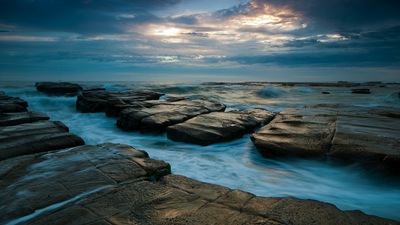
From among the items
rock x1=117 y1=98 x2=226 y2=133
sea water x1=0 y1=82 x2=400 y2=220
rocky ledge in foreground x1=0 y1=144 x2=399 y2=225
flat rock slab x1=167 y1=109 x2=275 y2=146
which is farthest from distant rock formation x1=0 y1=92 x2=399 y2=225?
rock x1=117 y1=98 x2=226 y2=133

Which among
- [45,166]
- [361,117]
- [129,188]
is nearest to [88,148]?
[45,166]

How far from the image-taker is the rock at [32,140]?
13.6 ft

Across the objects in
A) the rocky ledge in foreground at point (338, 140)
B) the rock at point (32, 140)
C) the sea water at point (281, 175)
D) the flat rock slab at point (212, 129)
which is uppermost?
the rocky ledge in foreground at point (338, 140)

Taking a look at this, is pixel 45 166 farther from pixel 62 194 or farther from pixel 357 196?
pixel 357 196

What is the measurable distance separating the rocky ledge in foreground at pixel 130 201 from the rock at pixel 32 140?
853 mm

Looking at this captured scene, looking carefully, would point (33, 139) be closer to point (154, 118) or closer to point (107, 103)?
point (154, 118)

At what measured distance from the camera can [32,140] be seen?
Answer: 4508mm

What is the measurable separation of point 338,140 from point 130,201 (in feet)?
11.8

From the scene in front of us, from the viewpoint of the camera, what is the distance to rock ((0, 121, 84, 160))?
414cm

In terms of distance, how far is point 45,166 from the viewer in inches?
131

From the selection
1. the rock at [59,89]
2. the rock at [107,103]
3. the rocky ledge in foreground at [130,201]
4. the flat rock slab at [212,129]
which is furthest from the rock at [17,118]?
the rock at [59,89]

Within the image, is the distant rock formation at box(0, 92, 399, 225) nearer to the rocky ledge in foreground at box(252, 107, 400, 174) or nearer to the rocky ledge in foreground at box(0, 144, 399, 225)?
the rocky ledge in foreground at box(0, 144, 399, 225)

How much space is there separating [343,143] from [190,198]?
3002 millimetres

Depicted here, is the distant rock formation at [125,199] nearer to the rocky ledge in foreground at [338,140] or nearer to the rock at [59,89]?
the rocky ledge in foreground at [338,140]
